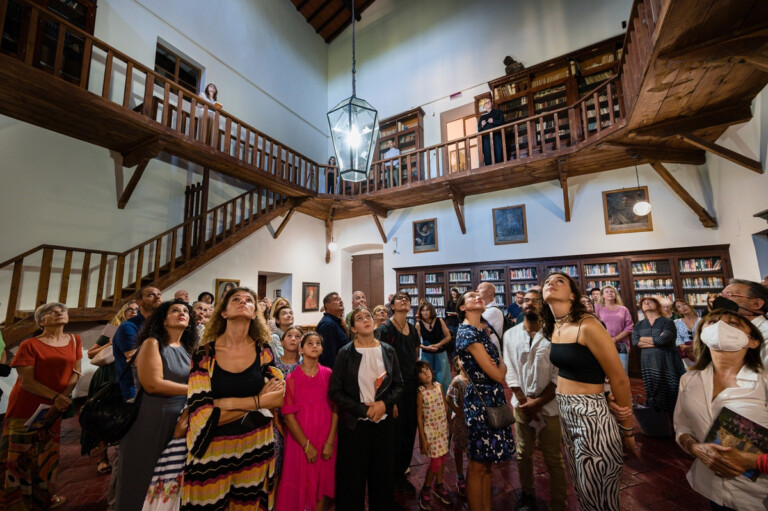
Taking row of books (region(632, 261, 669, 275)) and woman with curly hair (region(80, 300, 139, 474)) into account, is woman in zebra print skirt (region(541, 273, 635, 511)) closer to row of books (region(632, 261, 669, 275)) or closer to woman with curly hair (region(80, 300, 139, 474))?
woman with curly hair (region(80, 300, 139, 474))

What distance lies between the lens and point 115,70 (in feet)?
18.8

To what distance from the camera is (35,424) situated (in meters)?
2.06

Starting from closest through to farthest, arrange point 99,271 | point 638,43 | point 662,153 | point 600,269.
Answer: point 638,43 → point 99,271 → point 662,153 → point 600,269

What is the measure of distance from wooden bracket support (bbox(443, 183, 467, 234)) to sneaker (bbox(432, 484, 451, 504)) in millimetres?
5723

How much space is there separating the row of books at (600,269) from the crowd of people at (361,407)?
14.5 feet

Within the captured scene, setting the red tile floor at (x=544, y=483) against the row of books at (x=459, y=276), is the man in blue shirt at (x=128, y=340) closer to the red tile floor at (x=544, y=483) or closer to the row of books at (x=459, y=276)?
the red tile floor at (x=544, y=483)

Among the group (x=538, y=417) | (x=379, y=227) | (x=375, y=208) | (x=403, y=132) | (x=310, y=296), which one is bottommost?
(x=538, y=417)

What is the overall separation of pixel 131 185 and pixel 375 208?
5006 millimetres

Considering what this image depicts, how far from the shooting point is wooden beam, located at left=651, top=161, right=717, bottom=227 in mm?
5121

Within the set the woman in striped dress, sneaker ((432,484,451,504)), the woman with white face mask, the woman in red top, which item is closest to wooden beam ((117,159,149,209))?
the woman in red top

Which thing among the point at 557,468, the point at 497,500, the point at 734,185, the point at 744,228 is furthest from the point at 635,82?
the point at 497,500

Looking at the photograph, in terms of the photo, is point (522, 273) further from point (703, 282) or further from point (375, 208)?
point (375, 208)

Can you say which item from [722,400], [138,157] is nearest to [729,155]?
[722,400]

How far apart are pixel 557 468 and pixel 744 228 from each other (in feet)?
16.9
